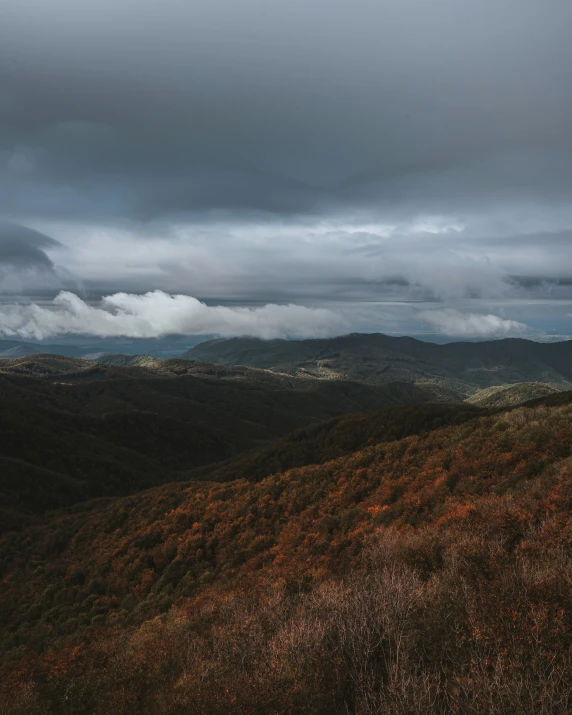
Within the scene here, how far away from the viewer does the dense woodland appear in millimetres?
8180

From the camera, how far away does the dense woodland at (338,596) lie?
8.18 m

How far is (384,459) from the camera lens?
34250mm

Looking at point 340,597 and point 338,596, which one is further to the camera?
point 338,596

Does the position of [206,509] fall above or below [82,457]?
above

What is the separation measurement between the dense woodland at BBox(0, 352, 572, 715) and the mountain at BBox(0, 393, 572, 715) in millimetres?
75

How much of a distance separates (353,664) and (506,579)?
4.64 meters

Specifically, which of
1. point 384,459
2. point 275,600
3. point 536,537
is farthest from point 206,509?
point 536,537

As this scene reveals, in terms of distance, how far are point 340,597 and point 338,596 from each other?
16 centimetres

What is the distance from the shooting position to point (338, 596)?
12336 mm

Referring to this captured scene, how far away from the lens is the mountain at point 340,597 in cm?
818

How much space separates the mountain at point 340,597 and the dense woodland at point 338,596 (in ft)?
0.25

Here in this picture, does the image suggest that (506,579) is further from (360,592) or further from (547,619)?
(360,592)

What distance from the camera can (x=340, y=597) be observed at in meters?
12.2

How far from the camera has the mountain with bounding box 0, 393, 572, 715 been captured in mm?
8180
